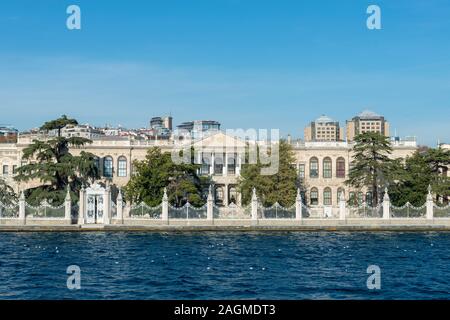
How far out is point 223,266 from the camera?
28.3 meters

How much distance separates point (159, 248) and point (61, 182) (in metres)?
21.6

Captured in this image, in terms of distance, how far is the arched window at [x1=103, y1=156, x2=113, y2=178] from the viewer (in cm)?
7200

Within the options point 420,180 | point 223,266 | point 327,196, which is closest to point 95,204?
point 223,266

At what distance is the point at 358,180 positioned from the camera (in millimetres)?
59594

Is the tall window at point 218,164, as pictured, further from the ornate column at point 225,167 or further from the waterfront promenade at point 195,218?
the waterfront promenade at point 195,218

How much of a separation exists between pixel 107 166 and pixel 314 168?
70.7ft

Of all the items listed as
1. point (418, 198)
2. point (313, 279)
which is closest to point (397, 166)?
point (418, 198)

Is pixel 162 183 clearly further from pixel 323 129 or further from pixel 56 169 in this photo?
pixel 323 129

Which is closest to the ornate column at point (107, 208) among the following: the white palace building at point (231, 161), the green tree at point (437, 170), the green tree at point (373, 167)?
the green tree at point (373, 167)

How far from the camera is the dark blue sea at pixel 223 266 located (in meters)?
22.6

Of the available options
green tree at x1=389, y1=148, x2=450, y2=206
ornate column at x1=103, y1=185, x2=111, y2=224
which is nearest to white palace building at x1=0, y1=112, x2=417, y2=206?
green tree at x1=389, y1=148, x2=450, y2=206

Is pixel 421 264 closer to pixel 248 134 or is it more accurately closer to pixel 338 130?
pixel 248 134

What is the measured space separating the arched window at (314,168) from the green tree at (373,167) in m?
11.9

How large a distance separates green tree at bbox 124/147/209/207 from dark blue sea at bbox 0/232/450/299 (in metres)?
10.3
